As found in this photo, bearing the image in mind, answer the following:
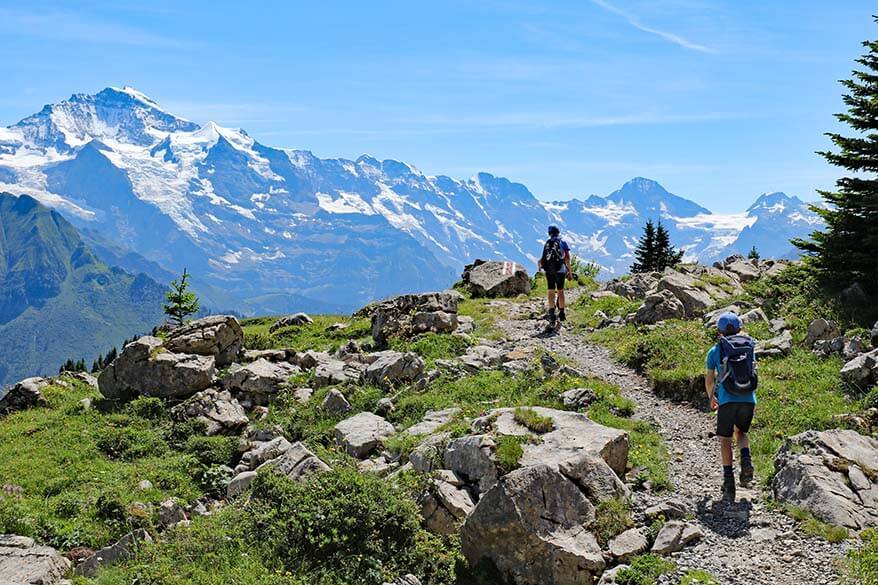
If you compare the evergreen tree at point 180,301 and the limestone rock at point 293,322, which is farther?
the evergreen tree at point 180,301

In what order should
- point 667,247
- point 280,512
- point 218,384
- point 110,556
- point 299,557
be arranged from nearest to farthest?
point 299,557 < point 280,512 < point 110,556 < point 218,384 < point 667,247

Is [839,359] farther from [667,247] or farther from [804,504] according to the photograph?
[667,247]

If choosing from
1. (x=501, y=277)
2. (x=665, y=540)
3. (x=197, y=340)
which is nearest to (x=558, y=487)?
(x=665, y=540)

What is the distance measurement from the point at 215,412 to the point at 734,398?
16925 mm

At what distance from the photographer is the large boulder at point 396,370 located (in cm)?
2478

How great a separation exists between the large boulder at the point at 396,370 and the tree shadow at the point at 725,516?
1249 cm

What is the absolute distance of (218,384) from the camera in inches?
1042

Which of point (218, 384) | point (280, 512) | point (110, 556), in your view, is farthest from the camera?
point (218, 384)

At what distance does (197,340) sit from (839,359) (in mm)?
23239

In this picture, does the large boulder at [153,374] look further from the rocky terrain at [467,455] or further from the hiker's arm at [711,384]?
the hiker's arm at [711,384]

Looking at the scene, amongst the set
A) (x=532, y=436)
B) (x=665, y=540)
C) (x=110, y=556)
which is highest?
(x=532, y=436)

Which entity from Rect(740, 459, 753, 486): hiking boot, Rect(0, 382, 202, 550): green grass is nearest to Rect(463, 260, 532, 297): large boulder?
Rect(0, 382, 202, 550): green grass

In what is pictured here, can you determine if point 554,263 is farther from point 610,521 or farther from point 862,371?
point 610,521

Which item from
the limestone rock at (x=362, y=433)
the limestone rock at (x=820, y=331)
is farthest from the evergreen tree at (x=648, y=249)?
the limestone rock at (x=362, y=433)
